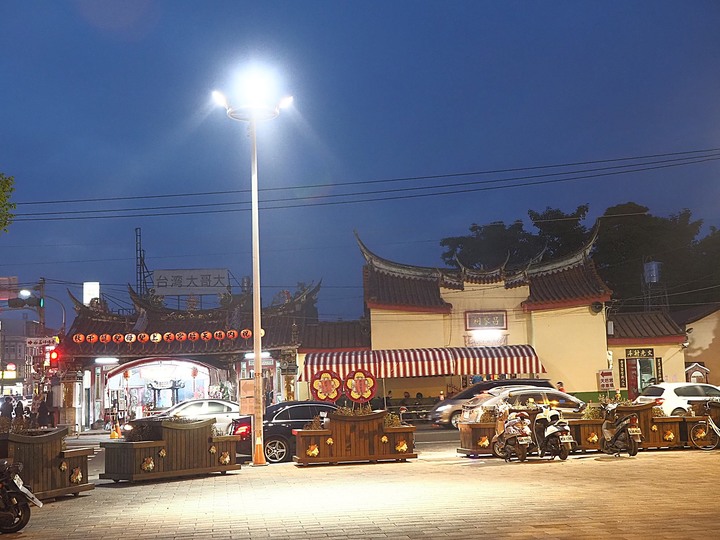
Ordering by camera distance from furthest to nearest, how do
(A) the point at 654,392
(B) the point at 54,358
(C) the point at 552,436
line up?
(B) the point at 54,358 < (A) the point at 654,392 < (C) the point at 552,436

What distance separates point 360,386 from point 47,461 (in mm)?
11522

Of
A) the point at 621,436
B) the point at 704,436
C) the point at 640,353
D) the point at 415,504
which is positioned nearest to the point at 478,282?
A: the point at 640,353

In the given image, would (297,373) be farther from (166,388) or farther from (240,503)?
(240,503)

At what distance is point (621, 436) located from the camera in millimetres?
17734

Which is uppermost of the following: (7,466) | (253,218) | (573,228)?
(573,228)

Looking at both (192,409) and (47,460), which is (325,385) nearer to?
(192,409)

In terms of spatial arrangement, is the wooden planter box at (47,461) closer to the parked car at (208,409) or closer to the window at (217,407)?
the parked car at (208,409)

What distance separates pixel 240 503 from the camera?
38.9 feet

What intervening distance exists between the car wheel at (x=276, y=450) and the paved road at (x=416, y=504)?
336 cm

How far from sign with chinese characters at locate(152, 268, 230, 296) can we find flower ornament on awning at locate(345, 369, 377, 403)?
21697 millimetres

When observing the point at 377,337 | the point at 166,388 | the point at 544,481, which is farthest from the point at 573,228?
the point at 544,481

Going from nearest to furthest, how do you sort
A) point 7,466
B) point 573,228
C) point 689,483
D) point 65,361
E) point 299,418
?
1. point 7,466
2. point 689,483
3. point 299,418
4. point 65,361
5. point 573,228

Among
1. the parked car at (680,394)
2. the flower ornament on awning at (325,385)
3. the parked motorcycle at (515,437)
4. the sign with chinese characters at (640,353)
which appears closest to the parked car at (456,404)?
the parked car at (680,394)

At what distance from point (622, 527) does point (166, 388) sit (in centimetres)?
2838
